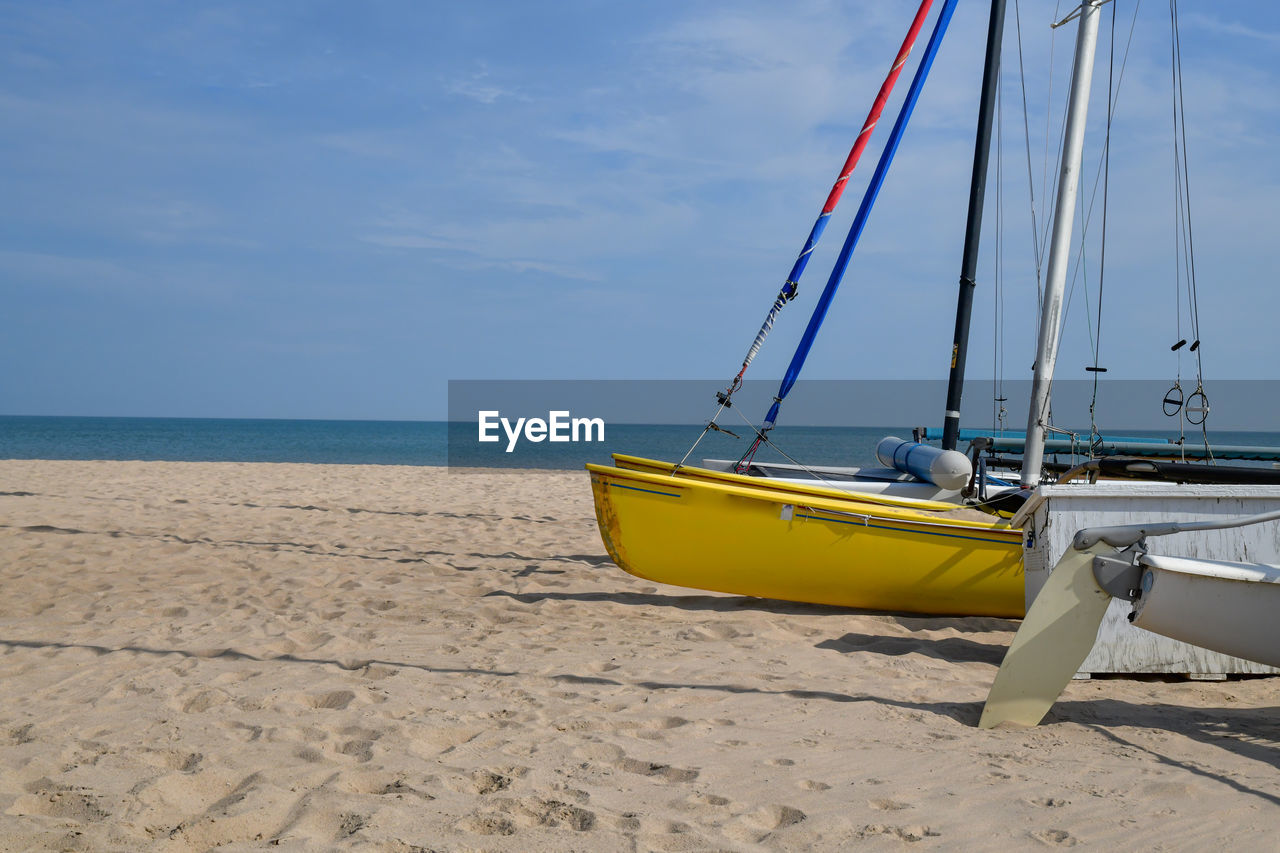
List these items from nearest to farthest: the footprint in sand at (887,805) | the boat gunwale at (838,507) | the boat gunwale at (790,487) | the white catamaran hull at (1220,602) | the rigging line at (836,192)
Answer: the footprint in sand at (887,805) → the white catamaran hull at (1220,602) → the boat gunwale at (838,507) → the boat gunwale at (790,487) → the rigging line at (836,192)

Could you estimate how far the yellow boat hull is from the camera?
571cm

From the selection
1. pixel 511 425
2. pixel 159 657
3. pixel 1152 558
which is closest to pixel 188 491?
pixel 159 657

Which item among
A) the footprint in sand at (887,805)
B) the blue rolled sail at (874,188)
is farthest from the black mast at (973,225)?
the footprint in sand at (887,805)

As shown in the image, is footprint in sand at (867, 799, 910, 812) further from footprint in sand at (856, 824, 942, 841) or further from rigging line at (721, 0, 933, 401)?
rigging line at (721, 0, 933, 401)

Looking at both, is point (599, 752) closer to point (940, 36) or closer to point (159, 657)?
point (159, 657)

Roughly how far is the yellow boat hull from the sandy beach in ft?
0.58

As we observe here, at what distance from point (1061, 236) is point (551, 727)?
489 centimetres

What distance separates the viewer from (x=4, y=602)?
235 inches

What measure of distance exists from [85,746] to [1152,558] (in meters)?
3.97

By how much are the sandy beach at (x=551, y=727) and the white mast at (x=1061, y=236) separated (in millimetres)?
1400

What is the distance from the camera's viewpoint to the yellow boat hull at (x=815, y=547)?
18.7 feet

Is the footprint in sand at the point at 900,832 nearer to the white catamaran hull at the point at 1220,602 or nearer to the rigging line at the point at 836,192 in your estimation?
the white catamaran hull at the point at 1220,602

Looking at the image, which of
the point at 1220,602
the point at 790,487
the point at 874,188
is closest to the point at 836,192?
the point at 874,188

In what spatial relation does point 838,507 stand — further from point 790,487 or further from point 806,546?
point 790,487
